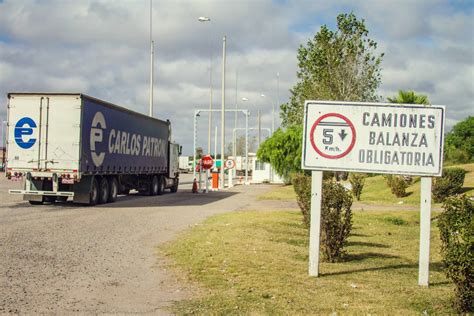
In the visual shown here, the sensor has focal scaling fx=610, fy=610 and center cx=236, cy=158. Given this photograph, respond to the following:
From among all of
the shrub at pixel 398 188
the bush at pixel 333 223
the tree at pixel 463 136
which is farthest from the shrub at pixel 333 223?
the tree at pixel 463 136

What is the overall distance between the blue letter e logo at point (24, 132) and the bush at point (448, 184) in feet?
58.9

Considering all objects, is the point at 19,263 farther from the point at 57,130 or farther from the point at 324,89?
the point at 324,89

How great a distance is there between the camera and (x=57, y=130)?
2103cm

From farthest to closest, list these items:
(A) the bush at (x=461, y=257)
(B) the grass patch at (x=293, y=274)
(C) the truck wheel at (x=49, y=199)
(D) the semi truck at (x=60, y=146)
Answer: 1. (C) the truck wheel at (x=49, y=199)
2. (D) the semi truck at (x=60, y=146)
3. (B) the grass patch at (x=293, y=274)
4. (A) the bush at (x=461, y=257)

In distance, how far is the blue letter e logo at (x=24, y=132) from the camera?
21.1 m

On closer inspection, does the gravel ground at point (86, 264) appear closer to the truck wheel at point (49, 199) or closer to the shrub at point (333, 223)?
the shrub at point (333, 223)

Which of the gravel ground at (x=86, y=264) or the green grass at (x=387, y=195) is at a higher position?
the green grass at (x=387, y=195)

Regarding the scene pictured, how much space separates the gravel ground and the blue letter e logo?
12.5 feet

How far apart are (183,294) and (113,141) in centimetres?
1753

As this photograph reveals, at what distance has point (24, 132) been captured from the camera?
69.2ft

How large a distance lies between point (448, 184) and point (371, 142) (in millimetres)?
20522

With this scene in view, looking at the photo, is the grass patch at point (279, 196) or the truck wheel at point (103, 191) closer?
the truck wheel at point (103, 191)

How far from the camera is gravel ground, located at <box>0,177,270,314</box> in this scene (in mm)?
7059

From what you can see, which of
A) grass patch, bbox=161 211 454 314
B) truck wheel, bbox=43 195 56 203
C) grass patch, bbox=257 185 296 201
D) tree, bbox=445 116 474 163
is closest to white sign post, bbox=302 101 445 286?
grass patch, bbox=161 211 454 314
